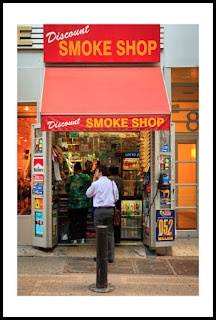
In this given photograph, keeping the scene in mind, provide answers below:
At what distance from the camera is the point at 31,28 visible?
24.2 feet

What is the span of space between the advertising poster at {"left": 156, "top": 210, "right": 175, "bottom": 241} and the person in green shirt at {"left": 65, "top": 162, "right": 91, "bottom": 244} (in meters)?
1.73

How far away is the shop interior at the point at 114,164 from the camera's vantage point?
7.81m

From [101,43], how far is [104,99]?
4.83 feet

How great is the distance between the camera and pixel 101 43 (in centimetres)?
729

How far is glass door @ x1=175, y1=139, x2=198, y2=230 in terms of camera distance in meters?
8.80

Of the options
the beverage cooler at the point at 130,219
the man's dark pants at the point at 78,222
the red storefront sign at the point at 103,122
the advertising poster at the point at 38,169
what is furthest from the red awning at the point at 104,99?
the beverage cooler at the point at 130,219

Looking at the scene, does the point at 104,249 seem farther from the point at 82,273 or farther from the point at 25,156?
the point at 25,156

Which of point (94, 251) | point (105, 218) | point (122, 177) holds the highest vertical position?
point (122, 177)

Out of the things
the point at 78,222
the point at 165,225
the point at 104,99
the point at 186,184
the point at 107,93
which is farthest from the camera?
the point at 186,184

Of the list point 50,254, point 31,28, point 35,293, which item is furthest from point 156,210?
point 31,28

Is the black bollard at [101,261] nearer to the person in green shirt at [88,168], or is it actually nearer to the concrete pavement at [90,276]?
the concrete pavement at [90,276]

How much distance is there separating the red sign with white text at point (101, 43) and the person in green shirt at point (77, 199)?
2.48 m

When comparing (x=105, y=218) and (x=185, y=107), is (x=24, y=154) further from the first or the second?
(x=185, y=107)

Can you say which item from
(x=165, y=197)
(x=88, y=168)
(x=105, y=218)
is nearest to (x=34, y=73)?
(x=88, y=168)
